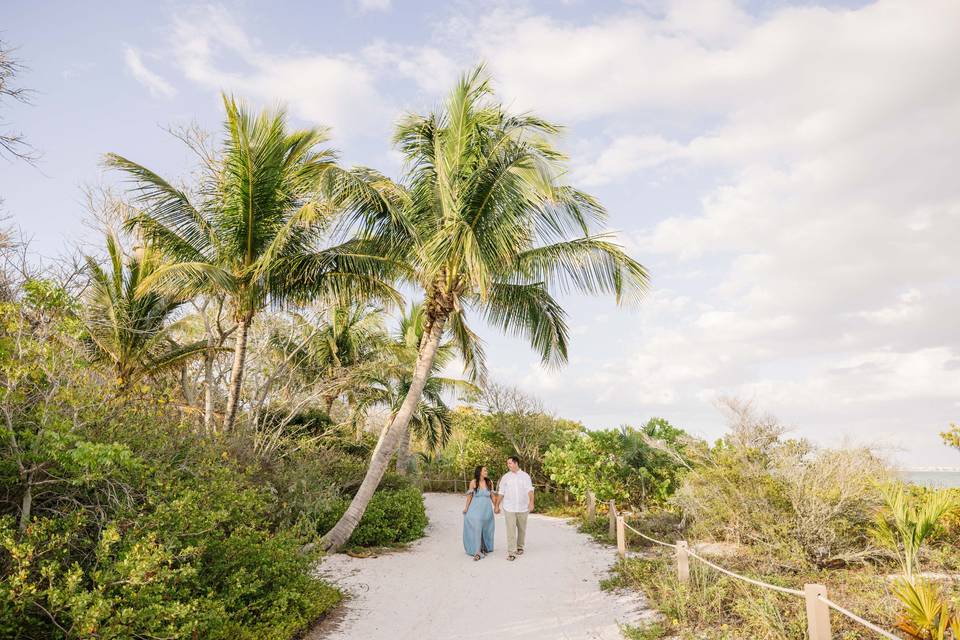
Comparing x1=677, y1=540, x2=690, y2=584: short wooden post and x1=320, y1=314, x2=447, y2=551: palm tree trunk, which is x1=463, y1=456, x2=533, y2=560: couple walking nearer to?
x1=320, y1=314, x2=447, y2=551: palm tree trunk

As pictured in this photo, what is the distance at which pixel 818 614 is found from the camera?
4.06 meters

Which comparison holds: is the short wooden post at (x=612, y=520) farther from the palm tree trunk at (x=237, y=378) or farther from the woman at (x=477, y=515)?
the palm tree trunk at (x=237, y=378)

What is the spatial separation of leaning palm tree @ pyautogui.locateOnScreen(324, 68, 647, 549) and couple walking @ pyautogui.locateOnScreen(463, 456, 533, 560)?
165 cm

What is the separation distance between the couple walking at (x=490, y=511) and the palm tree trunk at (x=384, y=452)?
1551 millimetres

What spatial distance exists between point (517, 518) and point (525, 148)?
256 inches

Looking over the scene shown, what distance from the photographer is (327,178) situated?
1018 centimetres

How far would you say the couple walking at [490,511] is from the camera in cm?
1002

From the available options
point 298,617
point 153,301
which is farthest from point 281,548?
point 153,301

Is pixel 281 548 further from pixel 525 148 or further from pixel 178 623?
pixel 525 148

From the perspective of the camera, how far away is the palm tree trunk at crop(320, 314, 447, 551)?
382 inches

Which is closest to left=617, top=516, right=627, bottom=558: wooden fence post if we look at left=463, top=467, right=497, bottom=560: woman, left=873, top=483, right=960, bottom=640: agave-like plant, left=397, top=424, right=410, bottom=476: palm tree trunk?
left=463, top=467, right=497, bottom=560: woman

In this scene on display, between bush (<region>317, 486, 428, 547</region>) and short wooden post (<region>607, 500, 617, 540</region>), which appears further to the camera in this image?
short wooden post (<region>607, 500, 617, 540</region>)

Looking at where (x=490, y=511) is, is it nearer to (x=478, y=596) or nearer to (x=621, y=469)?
(x=478, y=596)

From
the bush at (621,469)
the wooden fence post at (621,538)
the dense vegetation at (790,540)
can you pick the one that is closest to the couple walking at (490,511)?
the wooden fence post at (621,538)
